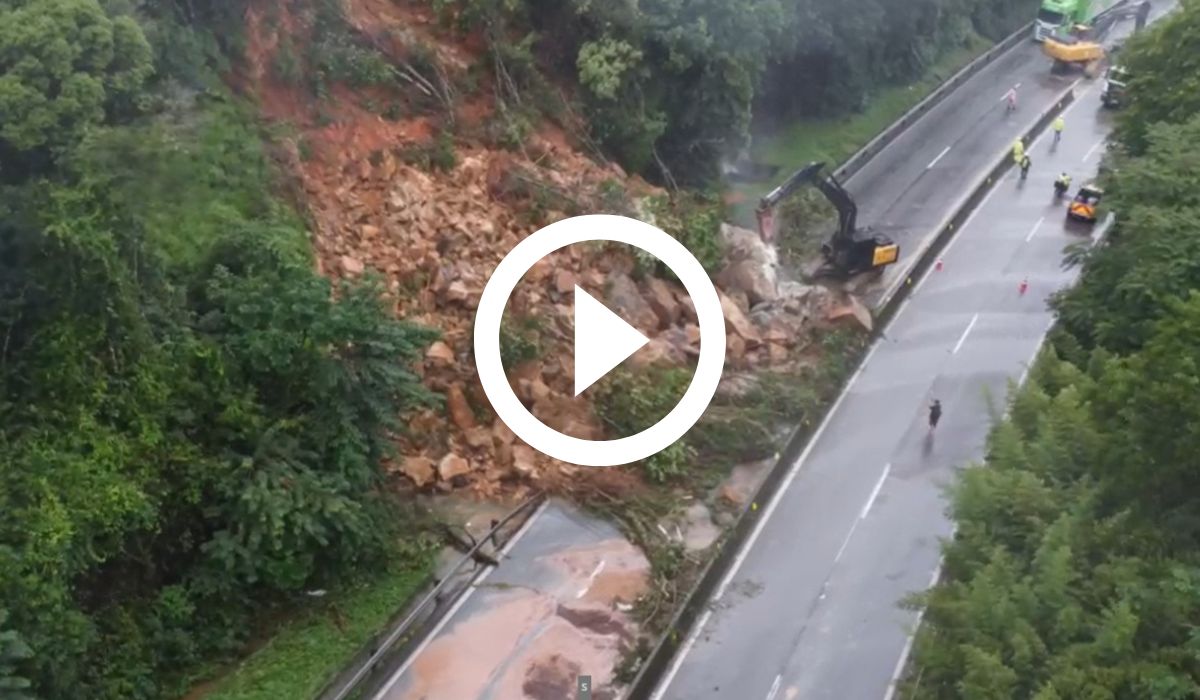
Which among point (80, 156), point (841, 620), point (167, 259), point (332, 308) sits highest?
point (80, 156)

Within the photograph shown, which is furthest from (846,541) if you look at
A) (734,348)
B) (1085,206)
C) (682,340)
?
(1085,206)

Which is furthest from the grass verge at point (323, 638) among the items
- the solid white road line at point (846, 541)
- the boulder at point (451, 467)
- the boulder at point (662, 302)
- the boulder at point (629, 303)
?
the boulder at point (662, 302)

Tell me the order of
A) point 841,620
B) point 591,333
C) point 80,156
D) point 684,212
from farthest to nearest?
point 684,212, point 591,333, point 841,620, point 80,156

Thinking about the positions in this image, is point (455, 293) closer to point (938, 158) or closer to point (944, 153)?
point (938, 158)

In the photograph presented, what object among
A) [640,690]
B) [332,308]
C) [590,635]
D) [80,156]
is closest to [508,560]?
[590,635]

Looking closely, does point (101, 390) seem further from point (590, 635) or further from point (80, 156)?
point (590, 635)

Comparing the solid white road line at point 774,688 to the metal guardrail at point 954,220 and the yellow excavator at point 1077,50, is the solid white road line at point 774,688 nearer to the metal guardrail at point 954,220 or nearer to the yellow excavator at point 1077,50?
the metal guardrail at point 954,220

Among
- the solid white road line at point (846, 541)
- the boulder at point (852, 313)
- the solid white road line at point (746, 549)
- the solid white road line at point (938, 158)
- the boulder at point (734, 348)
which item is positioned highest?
the boulder at point (734, 348)
